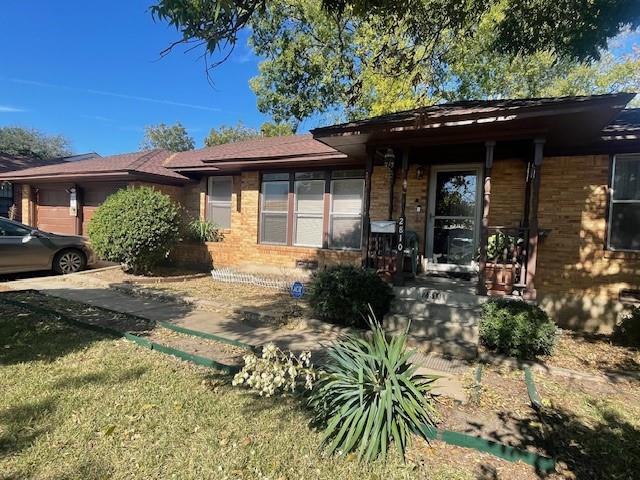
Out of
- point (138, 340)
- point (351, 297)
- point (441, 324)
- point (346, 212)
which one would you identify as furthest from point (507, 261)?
point (138, 340)

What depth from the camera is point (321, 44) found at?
1911 cm

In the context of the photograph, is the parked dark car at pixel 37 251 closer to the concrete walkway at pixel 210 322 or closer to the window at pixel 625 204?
the concrete walkway at pixel 210 322

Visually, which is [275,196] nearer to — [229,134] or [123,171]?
[123,171]

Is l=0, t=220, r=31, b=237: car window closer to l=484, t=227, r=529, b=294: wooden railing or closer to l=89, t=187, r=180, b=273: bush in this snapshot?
l=89, t=187, r=180, b=273: bush

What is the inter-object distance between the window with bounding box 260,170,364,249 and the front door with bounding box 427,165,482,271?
1.82 meters

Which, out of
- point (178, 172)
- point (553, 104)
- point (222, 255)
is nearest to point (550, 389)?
point (553, 104)

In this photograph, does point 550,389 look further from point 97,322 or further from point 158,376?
point 97,322

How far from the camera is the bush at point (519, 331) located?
4898mm

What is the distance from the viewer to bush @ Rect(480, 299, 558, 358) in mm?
4898

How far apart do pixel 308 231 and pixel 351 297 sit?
4.37 metres

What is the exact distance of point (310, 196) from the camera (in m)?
10.1

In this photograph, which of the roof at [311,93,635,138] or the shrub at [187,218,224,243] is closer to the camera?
the roof at [311,93,635,138]

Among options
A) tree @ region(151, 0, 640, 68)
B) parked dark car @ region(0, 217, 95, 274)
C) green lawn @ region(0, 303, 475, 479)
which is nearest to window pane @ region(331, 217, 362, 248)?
tree @ region(151, 0, 640, 68)

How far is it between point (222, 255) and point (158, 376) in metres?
7.34
